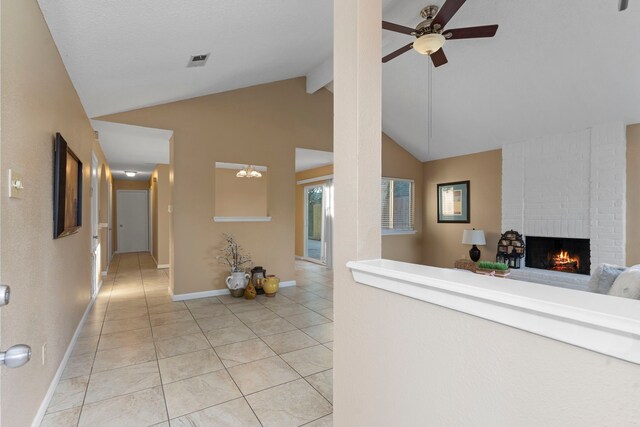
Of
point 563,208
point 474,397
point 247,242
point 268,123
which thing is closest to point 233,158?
point 268,123

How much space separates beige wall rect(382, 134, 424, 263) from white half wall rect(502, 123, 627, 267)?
1748 mm

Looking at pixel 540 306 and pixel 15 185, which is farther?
pixel 15 185

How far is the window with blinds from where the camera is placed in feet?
21.1

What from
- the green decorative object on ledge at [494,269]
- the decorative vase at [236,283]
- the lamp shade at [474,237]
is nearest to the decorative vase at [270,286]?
the decorative vase at [236,283]

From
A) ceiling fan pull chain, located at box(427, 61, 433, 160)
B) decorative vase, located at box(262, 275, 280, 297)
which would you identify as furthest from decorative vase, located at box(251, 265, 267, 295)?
ceiling fan pull chain, located at box(427, 61, 433, 160)

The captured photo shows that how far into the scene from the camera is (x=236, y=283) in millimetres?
4324

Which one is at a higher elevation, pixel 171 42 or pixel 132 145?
pixel 171 42

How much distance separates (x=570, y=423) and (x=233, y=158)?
14.7ft

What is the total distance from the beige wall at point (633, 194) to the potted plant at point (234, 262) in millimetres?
4959

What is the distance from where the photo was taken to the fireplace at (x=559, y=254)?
4.30 meters

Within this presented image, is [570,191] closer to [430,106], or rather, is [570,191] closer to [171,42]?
[430,106]

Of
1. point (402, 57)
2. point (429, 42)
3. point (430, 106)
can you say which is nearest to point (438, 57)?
point (429, 42)

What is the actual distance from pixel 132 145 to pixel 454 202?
19.0 feet

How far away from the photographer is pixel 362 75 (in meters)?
1.29
